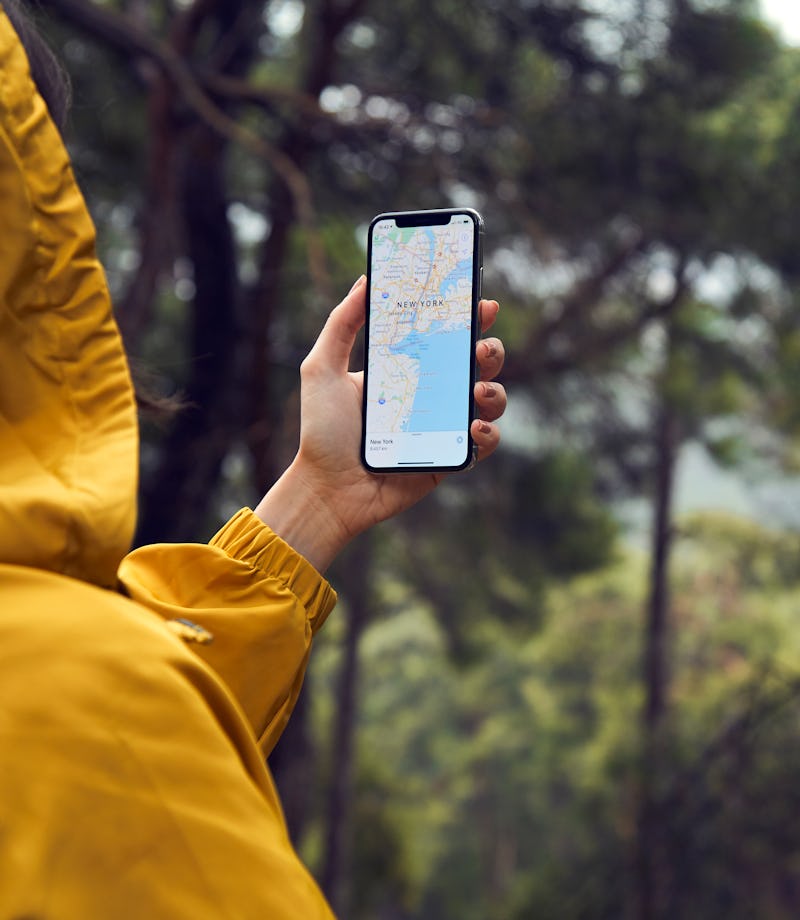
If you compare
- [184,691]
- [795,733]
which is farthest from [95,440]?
[795,733]

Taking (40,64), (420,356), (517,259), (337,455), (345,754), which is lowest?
(345,754)

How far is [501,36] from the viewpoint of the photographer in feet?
20.7

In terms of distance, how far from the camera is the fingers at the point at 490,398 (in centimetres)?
134

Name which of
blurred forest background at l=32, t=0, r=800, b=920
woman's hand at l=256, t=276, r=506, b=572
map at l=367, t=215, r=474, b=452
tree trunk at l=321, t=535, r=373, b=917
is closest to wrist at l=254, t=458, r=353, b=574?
woman's hand at l=256, t=276, r=506, b=572

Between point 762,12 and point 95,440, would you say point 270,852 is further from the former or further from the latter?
point 762,12

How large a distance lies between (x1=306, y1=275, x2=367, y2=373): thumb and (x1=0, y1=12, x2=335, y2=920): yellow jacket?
0.59m

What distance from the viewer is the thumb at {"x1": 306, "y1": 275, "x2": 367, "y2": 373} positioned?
4.43ft

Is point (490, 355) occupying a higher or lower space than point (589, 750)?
higher

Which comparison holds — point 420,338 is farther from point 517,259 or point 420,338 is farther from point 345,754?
point 345,754

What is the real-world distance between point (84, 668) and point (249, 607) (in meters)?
0.47

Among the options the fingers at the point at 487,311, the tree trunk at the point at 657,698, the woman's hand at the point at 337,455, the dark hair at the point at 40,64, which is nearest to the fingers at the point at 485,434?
the woman's hand at the point at 337,455

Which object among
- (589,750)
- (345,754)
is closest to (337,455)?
(345,754)

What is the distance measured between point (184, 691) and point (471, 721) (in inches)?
1133

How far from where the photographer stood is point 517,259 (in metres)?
6.40
